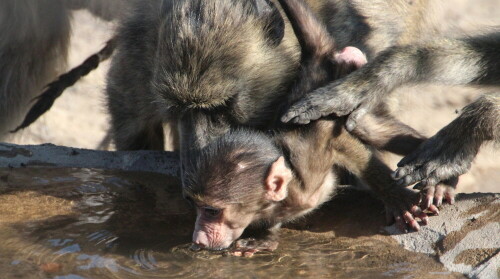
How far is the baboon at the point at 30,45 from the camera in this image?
6.23 metres

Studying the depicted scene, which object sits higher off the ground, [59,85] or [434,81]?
[434,81]

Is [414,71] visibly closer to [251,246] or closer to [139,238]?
[251,246]

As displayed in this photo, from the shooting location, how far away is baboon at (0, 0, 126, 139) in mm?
6230

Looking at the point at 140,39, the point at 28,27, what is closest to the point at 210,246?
the point at 140,39

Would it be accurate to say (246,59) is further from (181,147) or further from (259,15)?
(181,147)

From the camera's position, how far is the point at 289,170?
4086 mm

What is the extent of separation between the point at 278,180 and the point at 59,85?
244cm

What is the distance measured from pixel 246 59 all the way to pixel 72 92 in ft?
17.3

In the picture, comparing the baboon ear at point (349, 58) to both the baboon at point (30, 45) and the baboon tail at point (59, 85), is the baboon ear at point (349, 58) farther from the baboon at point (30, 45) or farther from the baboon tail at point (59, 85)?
the baboon at point (30, 45)

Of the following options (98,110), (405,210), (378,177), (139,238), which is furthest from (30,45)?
(405,210)

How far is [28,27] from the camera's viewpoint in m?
6.29

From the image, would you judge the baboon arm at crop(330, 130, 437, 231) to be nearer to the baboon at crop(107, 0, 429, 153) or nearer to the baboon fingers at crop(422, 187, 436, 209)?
the baboon fingers at crop(422, 187, 436, 209)

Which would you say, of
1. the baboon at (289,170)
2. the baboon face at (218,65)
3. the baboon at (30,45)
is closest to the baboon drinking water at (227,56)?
the baboon face at (218,65)

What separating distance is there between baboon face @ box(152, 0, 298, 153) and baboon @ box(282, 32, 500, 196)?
1.22 ft
